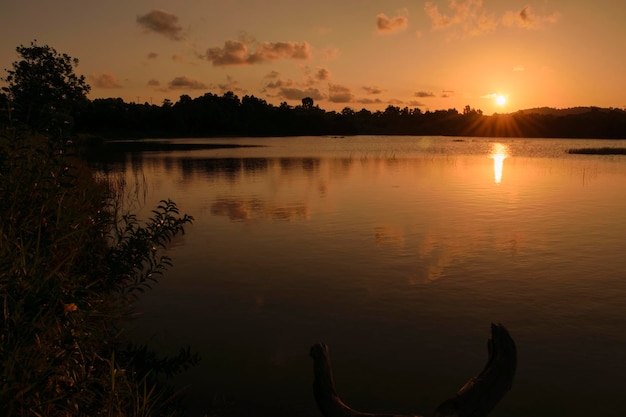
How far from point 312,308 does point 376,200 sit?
637 inches

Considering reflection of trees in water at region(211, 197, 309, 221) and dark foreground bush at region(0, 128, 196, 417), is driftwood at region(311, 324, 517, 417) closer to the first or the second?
dark foreground bush at region(0, 128, 196, 417)

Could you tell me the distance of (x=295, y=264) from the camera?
44.8ft

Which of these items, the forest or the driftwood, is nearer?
the driftwood

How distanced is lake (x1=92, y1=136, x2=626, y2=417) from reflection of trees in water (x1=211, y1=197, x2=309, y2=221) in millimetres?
203

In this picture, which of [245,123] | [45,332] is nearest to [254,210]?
[45,332]

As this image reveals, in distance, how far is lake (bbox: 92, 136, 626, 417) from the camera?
7.16 meters

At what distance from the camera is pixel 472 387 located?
5254mm

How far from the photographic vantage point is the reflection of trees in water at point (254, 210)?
21.2 metres

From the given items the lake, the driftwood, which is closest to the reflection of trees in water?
the lake

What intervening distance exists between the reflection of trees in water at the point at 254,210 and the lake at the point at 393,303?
20 cm

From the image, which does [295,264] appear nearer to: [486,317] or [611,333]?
[486,317]

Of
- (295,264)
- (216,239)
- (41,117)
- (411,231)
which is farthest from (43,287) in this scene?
(411,231)

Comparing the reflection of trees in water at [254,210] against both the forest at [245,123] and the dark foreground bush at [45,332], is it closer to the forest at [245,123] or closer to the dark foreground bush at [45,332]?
the dark foreground bush at [45,332]

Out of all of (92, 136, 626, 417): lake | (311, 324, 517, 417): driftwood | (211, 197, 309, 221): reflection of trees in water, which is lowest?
(92, 136, 626, 417): lake
